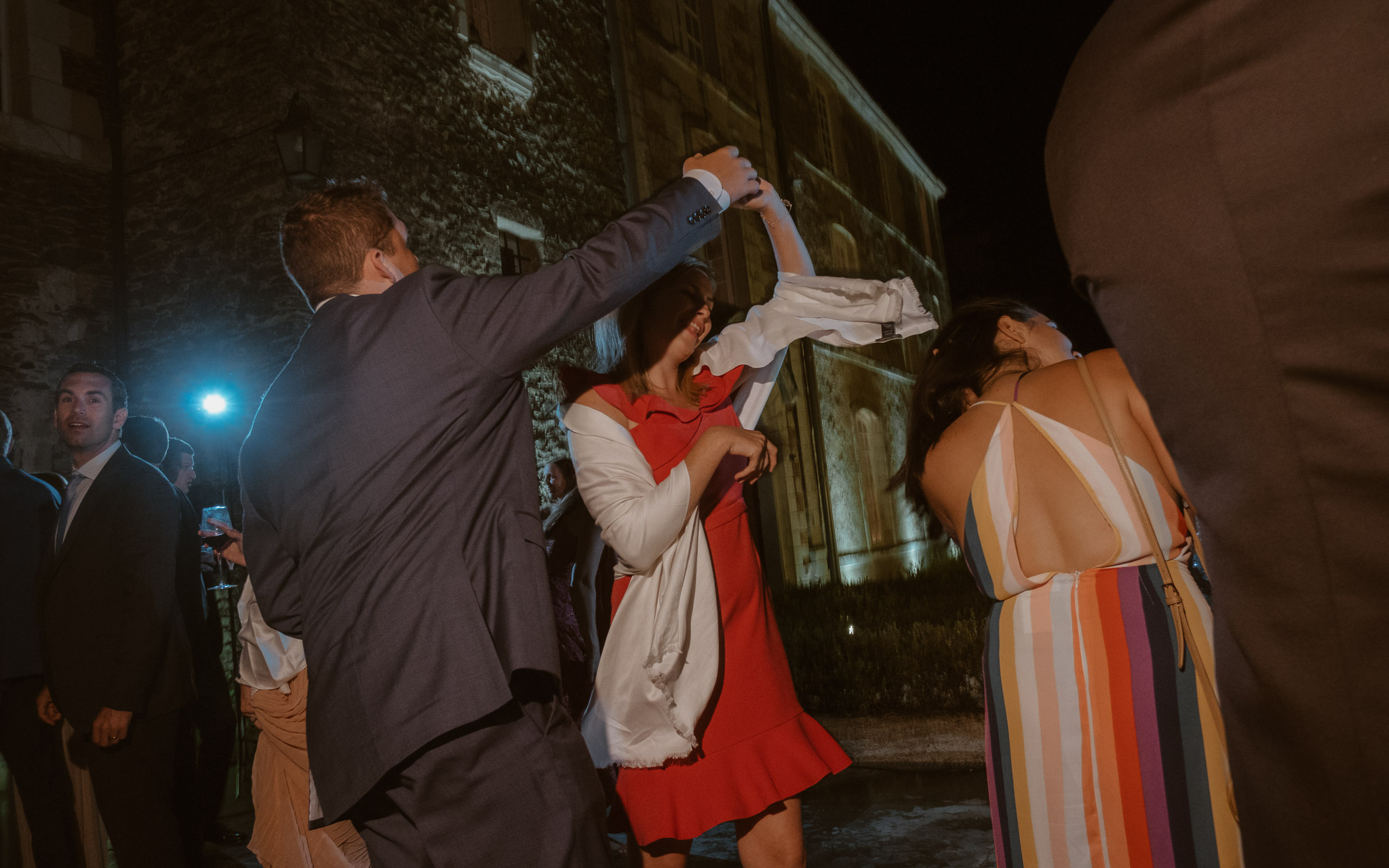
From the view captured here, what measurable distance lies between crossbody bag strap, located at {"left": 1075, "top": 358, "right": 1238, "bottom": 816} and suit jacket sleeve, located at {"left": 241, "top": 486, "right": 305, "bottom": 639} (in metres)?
1.69

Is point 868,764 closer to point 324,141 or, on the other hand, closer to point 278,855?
point 278,855

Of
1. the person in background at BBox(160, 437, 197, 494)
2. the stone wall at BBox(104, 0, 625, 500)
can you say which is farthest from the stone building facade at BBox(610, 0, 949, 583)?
the person in background at BBox(160, 437, 197, 494)

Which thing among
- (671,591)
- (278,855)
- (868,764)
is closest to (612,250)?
(671,591)

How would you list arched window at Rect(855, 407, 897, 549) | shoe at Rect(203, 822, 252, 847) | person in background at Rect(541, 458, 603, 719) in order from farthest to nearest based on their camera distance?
arched window at Rect(855, 407, 897, 549) < shoe at Rect(203, 822, 252, 847) < person in background at Rect(541, 458, 603, 719)

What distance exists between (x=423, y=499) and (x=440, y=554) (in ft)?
0.36

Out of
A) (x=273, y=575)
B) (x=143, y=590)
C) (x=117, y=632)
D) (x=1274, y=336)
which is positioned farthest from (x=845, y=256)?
(x=1274, y=336)

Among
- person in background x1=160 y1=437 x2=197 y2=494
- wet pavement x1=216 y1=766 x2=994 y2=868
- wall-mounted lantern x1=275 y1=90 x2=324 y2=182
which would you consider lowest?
wet pavement x1=216 y1=766 x2=994 y2=868

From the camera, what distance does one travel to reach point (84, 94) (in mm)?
8086

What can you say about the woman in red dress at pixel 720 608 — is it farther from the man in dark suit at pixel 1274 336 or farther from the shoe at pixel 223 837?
the shoe at pixel 223 837

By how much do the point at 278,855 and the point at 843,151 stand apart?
19696mm

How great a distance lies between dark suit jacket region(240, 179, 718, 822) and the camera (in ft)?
4.83

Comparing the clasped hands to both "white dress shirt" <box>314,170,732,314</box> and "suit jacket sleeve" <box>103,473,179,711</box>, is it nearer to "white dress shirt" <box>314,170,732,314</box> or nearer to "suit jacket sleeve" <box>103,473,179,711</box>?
"suit jacket sleeve" <box>103,473,179,711</box>

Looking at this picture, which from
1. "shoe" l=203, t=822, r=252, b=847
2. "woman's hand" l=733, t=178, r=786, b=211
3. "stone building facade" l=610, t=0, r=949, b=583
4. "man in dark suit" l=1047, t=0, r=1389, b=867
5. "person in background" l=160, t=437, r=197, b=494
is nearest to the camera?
→ "man in dark suit" l=1047, t=0, r=1389, b=867

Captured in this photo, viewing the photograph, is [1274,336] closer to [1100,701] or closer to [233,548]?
[1100,701]
